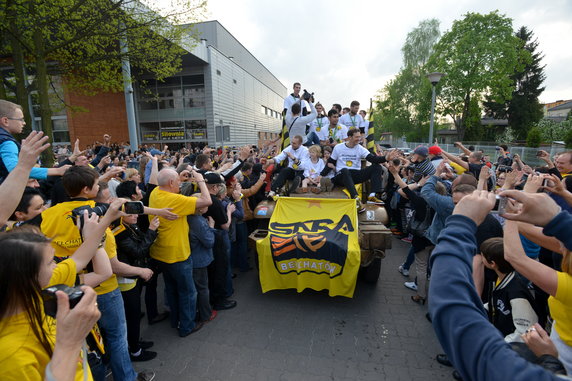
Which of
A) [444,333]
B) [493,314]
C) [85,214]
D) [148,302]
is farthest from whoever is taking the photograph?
[148,302]

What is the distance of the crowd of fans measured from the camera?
111 centimetres

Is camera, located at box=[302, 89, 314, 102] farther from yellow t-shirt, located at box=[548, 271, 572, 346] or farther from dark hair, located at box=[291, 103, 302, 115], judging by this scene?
yellow t-shirt, located at box=[548, 271, 572, 346]

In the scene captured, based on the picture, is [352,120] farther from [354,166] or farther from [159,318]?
[159,318]

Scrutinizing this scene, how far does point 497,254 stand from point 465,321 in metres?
2.10

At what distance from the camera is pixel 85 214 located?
6.14 ft

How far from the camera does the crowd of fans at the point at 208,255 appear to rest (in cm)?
111

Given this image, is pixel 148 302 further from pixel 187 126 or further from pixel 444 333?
pixel 187 126

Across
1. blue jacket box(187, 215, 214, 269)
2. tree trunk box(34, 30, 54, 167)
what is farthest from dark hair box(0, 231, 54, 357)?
tree trunk box(34, 30, 54, 167)

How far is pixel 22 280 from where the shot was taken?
1216 millimetres

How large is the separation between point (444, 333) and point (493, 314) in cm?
225

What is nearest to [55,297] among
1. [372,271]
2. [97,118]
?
[372,271]

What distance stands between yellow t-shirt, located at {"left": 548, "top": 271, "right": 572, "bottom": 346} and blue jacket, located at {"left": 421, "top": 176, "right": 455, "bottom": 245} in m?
2.10

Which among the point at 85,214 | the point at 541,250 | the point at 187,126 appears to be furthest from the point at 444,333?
the point at 187,126

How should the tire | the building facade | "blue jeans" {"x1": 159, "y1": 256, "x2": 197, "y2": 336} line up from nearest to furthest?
"blue jeans" {"x1": 159, "y1": 256, "x2": 197, "y2": 336}, the tire, the building facade
